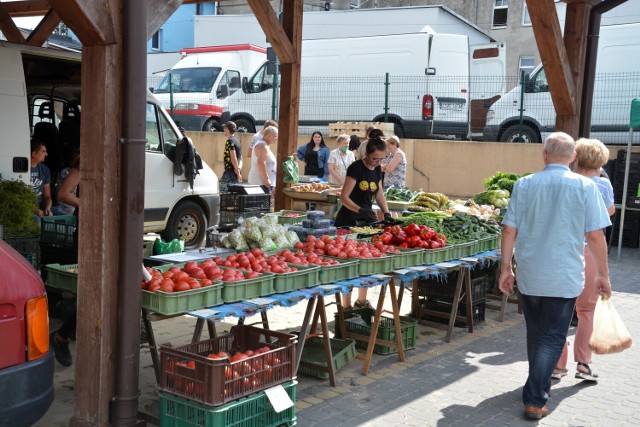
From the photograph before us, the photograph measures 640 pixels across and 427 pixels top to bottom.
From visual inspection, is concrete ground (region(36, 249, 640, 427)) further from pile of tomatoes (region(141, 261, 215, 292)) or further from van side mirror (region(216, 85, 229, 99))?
van side mirror (region(216, 85, 229, 99))

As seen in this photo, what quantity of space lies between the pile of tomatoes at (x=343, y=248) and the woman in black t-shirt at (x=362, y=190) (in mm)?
1400

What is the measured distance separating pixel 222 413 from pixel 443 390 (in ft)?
7.25

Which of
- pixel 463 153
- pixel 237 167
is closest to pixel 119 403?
pixel 237 167

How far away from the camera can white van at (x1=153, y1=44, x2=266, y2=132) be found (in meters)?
19.8

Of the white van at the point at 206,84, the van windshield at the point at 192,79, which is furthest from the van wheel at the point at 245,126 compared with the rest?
the van windshield at the point at 192,79

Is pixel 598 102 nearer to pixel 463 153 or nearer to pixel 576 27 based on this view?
pixel 463 153

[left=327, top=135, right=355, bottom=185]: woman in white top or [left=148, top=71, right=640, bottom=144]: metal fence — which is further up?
[left=148, top=71, right=640, bottom=144]: metal fence

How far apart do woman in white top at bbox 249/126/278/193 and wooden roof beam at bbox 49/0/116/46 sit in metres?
7.18

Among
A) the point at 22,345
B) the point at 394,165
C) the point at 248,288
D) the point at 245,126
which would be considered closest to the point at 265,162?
the point at 394,165

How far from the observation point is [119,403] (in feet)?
14.6

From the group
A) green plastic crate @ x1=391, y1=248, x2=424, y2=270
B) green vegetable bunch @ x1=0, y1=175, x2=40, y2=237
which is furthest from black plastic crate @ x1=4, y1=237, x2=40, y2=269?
green plastic crate @ x1=391, y1=248, x2=424, y2=270

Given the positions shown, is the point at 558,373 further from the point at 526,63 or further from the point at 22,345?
the point at 526,63

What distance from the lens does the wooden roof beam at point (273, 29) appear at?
9.73 metres

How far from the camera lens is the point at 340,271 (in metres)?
5.68
